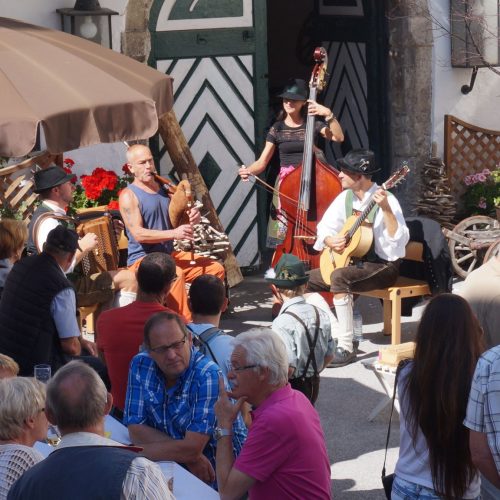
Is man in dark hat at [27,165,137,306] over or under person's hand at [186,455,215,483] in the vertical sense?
over

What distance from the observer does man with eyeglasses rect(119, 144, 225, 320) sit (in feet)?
25.9

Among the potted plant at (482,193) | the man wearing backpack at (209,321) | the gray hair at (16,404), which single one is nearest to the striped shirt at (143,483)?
the gray hair at (16,404)

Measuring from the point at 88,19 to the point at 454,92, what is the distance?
13.5 ft

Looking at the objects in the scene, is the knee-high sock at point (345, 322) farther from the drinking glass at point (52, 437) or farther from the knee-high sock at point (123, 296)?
the drinking glass at point (52, 437)

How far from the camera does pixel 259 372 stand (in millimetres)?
4273

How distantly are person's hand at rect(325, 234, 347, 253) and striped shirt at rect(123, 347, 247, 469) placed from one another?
12.2ft

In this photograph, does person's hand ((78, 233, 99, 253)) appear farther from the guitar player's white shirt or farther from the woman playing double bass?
the woman playing double bass

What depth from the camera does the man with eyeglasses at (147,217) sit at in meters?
7.91

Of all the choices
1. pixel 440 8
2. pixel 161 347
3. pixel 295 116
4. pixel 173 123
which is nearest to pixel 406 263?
pixel 295 116

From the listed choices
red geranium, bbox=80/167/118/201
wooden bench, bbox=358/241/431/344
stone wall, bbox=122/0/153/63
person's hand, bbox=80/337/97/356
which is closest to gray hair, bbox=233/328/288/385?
person's hand, bbox=80/337/97/356

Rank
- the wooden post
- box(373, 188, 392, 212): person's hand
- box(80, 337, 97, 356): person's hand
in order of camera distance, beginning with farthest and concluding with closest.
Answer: the wooden post
box(373, 188, 392, 212): person's hand
box(80, 337, 97, 356): person's hand

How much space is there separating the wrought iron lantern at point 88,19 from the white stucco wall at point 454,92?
3.61 m

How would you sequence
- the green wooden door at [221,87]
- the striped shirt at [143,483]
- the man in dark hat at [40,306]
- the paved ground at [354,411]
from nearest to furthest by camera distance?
the striped shirt at [143,483], the man in dark hat at [40,306], the paved ground at [354,411], the green wooden door at [221,87]

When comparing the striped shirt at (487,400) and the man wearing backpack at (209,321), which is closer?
the striped shirt at (487,400)
